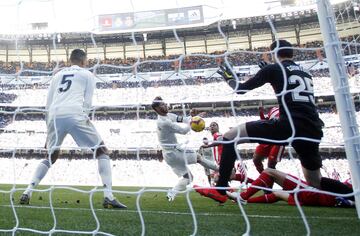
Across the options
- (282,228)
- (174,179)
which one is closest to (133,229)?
(282,228)

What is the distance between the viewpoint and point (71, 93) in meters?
3.98

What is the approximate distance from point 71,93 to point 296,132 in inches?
89.8

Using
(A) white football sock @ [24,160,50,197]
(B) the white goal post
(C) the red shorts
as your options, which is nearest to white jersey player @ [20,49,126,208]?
(A) white football sock @ [24,160,50,197]

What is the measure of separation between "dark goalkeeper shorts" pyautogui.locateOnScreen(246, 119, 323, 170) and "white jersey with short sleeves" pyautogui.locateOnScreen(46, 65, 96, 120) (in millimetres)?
1773

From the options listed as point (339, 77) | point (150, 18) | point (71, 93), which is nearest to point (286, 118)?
point (339, 77)

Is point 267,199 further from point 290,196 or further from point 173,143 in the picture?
point 173,143

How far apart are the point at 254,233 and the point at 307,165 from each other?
3.85 feet

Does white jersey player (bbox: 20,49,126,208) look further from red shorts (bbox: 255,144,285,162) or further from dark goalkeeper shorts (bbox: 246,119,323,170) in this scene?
red shorts (bbox: 255,144,285,162)

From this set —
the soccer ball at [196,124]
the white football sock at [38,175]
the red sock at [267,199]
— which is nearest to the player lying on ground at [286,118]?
the red sock at [267,199]

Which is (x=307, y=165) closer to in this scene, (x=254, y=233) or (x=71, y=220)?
(x=254, y=233)

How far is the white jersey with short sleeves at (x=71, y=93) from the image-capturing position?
12.9 feet

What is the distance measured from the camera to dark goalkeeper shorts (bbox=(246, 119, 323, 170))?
3.06 metres

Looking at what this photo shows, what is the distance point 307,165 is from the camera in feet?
10.9

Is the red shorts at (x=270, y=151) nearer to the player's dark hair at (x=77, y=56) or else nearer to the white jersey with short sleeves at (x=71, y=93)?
the white jersey with short sleeves at (x=71, y=93)
